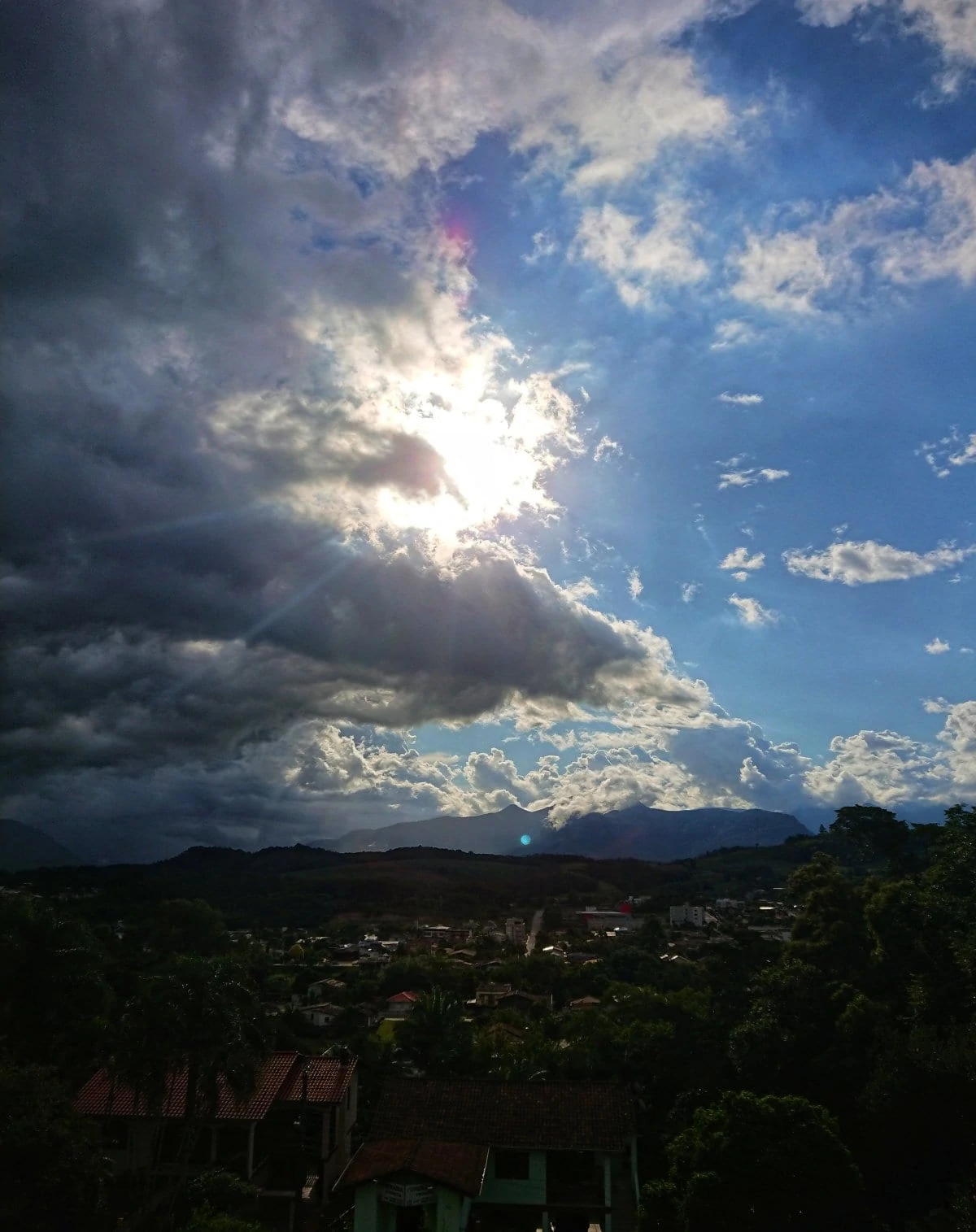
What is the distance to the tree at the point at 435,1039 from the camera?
1592 inches

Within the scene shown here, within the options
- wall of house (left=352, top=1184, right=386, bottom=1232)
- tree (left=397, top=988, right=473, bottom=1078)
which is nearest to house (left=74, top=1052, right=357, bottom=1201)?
wall of house (left=352, top=1184, right=386, bottom=1232)

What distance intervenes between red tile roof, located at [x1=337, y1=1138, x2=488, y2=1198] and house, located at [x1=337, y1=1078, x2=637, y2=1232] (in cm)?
3

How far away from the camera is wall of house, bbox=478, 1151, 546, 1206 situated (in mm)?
28109

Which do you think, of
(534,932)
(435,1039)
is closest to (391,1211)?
(435,1039)

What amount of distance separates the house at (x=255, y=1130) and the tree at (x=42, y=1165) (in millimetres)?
7278

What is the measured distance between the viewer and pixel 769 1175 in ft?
76.9

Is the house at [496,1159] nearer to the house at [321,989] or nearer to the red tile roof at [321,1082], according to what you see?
the red tile roof at [321,1082]

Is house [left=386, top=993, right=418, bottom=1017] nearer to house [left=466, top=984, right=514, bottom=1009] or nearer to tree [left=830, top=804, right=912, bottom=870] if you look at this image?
house [left=466, top=984, right=514, bottom=1009]

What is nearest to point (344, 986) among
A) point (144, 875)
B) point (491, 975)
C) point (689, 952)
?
point (491, 975)

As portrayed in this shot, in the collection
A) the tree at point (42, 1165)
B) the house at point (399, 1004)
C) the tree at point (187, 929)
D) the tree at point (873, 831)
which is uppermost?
the tree at point (873, 831)

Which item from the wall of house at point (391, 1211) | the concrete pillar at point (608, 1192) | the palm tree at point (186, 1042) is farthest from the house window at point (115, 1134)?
the concrete pillar at point (608, 1192)

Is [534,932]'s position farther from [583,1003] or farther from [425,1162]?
[425,1162]

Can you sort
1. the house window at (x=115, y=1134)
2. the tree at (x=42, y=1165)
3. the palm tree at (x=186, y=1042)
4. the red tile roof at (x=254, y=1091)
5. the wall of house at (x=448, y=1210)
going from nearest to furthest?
1. the tree at (x=42, y=1165)
2. the wall of house at (x=448, y=1210)
3. the palm tree at (x=186, y=1042)
4. the red tile roof at (x=254, y=1091)
5. the house window at (x=115, y=1134)

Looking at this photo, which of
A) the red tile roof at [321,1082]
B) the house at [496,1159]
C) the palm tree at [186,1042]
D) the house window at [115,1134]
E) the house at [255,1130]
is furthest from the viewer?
the red tile roof at [321,1082]
